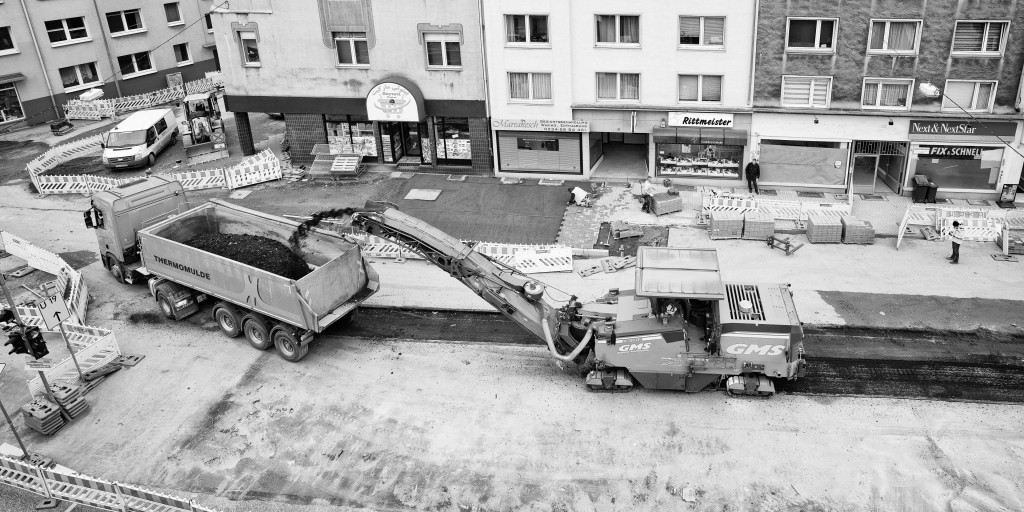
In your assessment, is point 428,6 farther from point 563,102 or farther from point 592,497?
point 592,497

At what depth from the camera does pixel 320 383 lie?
67.8 ft

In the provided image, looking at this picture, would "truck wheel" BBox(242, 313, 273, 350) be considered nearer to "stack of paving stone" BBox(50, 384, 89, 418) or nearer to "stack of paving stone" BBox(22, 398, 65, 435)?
"stack of paving stone" BBox(50, 384, 89, 418)

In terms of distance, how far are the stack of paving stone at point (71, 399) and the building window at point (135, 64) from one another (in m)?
34.9

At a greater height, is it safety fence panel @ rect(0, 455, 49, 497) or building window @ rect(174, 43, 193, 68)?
building window @ rect(174, 43, 193, 68)

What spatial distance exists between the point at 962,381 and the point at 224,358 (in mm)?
19254

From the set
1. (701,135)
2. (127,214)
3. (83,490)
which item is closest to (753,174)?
(701,135)

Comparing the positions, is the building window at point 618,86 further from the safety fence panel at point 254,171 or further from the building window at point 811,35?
the safety fence panel at point 254,171

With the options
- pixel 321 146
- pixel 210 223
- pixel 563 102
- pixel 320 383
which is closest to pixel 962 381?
pixel 320 383

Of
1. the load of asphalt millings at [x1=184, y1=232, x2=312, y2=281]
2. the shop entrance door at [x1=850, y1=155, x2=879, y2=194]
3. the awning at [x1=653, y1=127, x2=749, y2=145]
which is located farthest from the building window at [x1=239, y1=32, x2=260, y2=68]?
the shop entrance door at [x1=850, y1=155, x2=879, y2=194]

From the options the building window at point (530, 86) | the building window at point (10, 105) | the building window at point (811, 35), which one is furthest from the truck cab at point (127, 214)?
the building window at point (10, 105)

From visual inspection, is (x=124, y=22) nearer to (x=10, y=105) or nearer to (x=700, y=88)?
(x=10, y=105)

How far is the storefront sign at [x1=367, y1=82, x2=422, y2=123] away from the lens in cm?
3362

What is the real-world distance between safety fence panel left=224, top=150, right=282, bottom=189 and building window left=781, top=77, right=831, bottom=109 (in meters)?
21.9

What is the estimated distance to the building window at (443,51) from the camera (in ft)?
109
